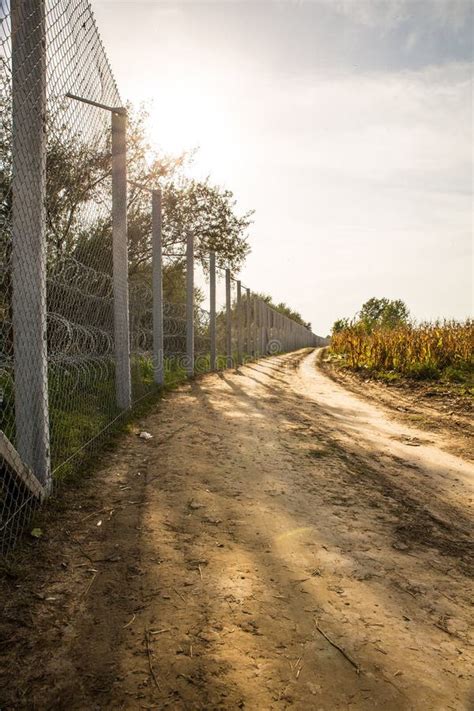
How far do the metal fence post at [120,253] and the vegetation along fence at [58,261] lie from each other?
0.01m

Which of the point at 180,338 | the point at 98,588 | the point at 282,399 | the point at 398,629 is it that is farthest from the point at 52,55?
the point at 180,338

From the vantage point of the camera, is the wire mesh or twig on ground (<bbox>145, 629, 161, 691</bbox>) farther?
the wire mesh

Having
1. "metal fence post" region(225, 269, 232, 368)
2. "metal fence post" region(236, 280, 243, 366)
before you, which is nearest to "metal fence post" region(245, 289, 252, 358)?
"metal fence post" region(236, 280, 243, 366)

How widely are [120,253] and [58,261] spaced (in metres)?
1.83

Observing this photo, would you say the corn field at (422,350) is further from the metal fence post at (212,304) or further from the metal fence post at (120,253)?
the metal fence post at (120,253)

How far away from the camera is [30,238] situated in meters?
2.82

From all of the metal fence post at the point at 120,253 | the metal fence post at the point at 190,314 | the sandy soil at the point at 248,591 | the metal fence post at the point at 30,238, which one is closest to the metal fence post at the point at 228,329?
the metal fence post at the point at 190,314

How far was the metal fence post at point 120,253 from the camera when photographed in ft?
17.4

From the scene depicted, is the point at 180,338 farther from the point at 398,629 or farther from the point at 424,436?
the point at 398,629

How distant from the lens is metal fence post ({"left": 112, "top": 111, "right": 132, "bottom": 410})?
5305 mm

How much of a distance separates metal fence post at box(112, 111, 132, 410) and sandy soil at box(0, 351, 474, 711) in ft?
5.83

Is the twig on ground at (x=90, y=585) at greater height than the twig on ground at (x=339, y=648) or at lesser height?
greater

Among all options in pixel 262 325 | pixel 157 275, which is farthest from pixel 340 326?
pixel 157 275

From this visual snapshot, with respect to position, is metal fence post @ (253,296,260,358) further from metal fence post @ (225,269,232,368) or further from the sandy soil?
the sandy soil
